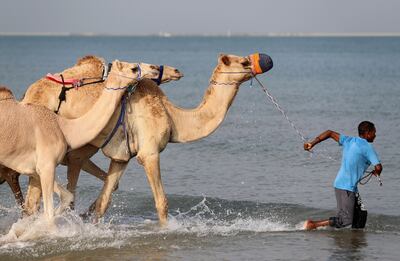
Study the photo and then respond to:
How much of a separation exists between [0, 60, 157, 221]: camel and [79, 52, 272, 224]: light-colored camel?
497mm

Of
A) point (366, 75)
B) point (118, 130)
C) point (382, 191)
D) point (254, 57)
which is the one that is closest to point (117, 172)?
point (118, 130)

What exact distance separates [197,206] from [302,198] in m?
1.87

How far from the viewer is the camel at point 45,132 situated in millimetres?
11055

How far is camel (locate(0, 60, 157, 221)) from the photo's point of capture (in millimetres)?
11055

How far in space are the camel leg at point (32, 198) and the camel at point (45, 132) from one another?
1.43 ft

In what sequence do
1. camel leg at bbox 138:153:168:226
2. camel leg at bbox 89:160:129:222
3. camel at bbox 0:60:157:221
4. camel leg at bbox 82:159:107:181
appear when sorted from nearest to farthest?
camel at bbox 0:60:157:221 → camel leg at bbox 138:153:168:226 → camel leg at bbox 89:160:129:222 → camel leg at bbox 82:159:107:181

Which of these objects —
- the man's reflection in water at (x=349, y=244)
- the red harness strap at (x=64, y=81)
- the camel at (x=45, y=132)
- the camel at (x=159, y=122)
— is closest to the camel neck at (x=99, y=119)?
the camel at (x=45, y=132)

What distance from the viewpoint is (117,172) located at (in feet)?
40.6

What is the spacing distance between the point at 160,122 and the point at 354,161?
235cm

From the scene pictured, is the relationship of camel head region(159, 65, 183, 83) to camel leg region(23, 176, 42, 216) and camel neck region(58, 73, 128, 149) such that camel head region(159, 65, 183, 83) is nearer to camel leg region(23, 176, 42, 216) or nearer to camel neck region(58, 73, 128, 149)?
camel neck region(58, 73, 128, 149)

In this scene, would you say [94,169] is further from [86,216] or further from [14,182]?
[14,182]

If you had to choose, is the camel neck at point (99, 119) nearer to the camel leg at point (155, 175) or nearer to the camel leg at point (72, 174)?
the camel leg at point (155, 175)

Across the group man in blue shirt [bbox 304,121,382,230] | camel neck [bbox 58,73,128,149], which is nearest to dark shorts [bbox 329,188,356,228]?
man in blue shirt [bbox 304,121,382,230]

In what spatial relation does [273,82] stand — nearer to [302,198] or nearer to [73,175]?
[302,198]
